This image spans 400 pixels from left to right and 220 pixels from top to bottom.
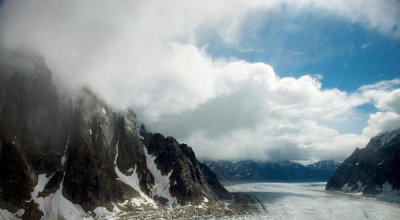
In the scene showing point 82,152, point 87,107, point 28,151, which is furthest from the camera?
point 87,107

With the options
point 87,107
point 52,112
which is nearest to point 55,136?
point 52,112

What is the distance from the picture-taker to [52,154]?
132m

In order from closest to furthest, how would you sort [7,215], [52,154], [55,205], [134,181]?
[7,215], [55,205], [52,154], [134,181]

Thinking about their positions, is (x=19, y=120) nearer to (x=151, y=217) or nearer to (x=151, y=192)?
(x=151, y=217)

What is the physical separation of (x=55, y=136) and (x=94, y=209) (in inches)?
1672

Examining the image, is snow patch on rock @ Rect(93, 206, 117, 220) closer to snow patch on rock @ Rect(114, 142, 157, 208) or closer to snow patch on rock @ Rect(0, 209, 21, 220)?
snow patch on rock @ Rect(114, 142, 157, 208)

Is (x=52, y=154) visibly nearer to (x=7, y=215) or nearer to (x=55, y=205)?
(x=55, y=205)

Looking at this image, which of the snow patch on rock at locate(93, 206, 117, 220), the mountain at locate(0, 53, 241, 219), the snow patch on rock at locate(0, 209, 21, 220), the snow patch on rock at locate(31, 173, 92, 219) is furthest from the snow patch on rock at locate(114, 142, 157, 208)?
the snow patch on rock at locate(0, 209, 21, 220)

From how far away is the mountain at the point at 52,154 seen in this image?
363 feet

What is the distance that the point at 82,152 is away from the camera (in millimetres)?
136625

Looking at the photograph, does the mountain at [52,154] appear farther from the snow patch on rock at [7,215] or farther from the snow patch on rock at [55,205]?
the snow patch on rock at [7,215]

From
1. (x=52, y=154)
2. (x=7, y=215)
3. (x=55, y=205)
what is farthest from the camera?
(x=52, y=154)

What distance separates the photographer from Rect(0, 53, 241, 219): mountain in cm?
11069

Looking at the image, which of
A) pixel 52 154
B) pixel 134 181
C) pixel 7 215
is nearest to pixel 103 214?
Answer: pixel 52 154
